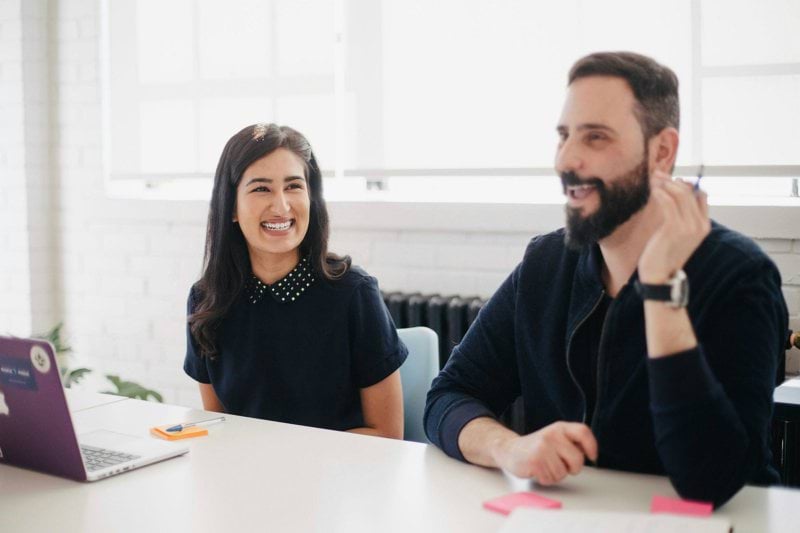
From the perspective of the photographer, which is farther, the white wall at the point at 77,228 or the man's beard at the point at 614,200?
the white wall at the point at 77,228

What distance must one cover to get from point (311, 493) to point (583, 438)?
0.42 metres

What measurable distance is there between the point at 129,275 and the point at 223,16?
113 cm

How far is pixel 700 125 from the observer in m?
2.74

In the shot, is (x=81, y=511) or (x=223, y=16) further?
(x=223, y=16)

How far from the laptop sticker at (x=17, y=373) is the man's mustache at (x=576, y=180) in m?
0.93

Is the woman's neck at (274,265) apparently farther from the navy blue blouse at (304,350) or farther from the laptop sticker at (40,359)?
the laptop sticker at (40,359)

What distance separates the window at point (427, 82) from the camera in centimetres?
269

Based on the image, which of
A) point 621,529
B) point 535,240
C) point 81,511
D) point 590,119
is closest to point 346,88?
point 535,240

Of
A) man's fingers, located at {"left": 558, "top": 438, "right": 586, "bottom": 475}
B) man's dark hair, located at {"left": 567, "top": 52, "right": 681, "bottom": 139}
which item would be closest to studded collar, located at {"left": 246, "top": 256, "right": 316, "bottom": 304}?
man's dark hair, located at {"left": 567, "top": 52, "right": 681, "bottom": 139}

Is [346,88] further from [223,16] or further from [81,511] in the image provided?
[81,511]

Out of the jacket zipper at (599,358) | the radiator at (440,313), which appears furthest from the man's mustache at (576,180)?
the radiator at (440,313)

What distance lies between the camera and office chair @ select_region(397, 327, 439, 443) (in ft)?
7.46

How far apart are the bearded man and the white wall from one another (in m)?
2.17

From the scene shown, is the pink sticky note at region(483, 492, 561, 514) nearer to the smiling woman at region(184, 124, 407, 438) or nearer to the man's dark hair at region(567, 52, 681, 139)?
the man's dark hair at region(567, 52, 681, 139)
